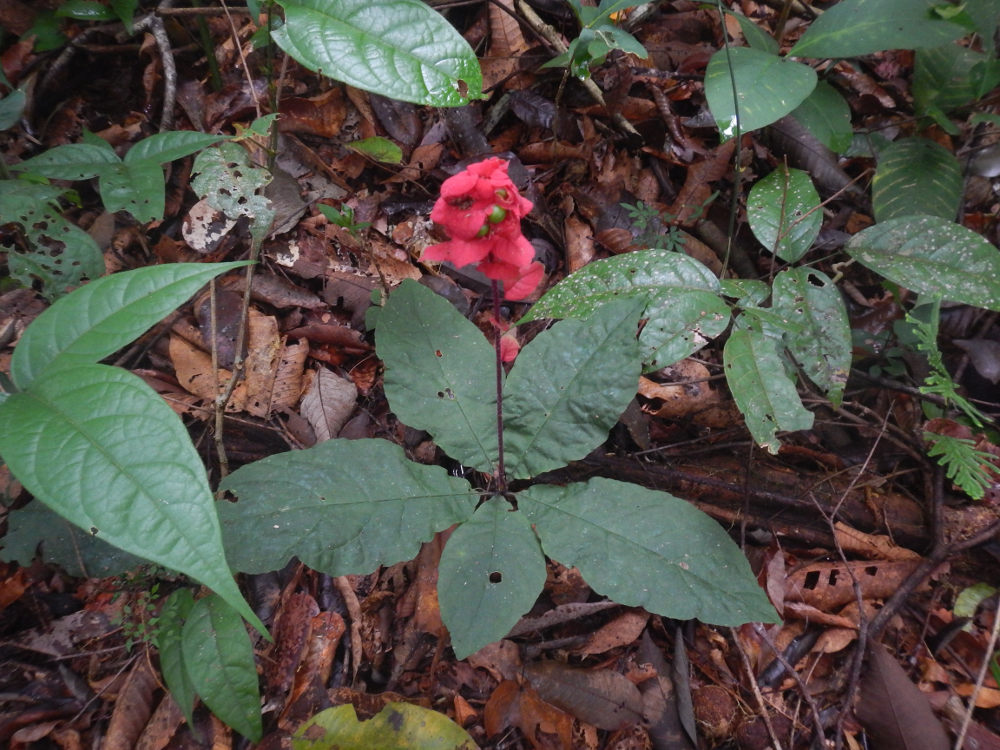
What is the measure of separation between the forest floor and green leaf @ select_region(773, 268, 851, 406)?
0.33 m

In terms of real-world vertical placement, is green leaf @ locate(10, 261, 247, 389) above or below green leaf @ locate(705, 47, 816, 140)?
below

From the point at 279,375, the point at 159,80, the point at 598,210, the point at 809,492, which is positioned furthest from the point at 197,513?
the point at 159,80

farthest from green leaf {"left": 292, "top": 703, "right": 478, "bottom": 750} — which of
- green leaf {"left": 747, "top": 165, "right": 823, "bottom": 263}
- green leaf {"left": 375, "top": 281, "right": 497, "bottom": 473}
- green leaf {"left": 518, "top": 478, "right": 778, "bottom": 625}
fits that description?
green leaf {"left": 747, "top": 165, "right": 823, "bottom": 263}

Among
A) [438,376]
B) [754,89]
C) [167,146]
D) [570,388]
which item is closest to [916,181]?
[754,89]

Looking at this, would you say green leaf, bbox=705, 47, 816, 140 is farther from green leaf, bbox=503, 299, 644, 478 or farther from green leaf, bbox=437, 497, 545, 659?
green leaf, bbox=437, 497, 545, 659

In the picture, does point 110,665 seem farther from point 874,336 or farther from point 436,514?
point 874,336

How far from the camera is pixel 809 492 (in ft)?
6.57

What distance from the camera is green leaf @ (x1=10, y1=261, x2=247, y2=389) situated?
110cm

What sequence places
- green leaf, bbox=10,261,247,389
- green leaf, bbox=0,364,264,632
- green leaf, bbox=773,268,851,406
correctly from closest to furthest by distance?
1. green leaf, bbox=0,364,264,632
2. green leaf, bbox=10,261,247,389
3. green leaf, bbox=773,268,851,406

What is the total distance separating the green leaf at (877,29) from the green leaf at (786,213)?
0.38 meters

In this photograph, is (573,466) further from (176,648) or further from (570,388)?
(176,648)

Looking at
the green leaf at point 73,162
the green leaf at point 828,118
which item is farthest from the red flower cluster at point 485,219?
Result: the green leaf at point 828,118

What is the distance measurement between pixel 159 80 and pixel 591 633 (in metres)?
2.93

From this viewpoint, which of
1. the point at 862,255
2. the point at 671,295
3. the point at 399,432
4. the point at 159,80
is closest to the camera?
the point at 671,295
